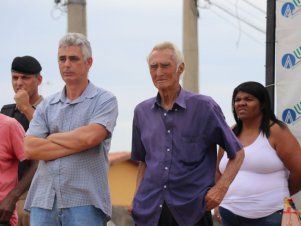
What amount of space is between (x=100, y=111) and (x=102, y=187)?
505mm

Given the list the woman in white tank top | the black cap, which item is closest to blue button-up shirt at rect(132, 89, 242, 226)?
the woman in white tank top

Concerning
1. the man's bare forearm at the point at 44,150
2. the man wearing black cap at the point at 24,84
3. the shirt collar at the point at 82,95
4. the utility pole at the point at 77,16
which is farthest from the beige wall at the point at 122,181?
the man's bare forearm at the point at 44,150

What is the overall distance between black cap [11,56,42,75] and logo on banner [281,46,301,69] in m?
2.06

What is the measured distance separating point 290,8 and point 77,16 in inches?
287

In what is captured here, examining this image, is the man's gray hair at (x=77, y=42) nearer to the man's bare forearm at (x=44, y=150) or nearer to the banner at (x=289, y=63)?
the man's bare forearm at (x=44, y=150)

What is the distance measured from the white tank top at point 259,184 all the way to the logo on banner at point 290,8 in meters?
1.19

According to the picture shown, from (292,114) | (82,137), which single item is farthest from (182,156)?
(292,114)

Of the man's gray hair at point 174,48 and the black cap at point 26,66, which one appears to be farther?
the black cap at point 26,66

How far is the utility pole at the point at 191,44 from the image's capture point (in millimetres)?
18828

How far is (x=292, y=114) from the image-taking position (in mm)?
7598

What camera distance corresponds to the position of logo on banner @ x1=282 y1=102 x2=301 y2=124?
24.8ft

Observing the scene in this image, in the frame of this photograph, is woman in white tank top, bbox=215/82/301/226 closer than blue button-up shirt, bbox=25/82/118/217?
No

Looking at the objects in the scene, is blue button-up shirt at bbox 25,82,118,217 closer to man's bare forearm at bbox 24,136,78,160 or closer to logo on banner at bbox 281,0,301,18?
man's bare forearm at bbox 24,136,78,160

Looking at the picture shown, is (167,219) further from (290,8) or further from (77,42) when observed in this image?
(290,8)
